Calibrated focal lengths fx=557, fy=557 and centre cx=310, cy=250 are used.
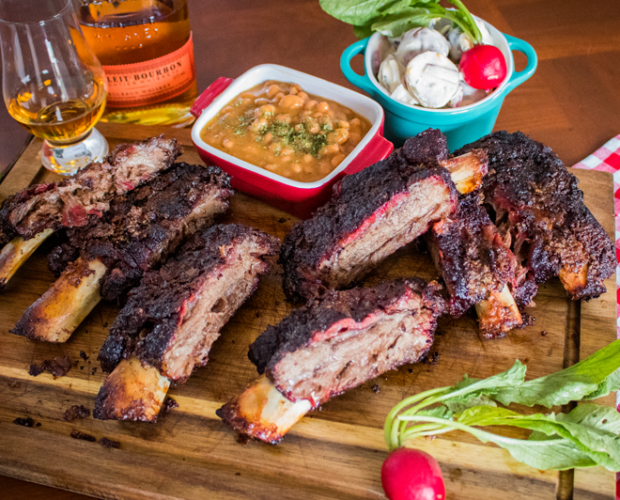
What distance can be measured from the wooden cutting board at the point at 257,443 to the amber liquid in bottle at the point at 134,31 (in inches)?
70.0

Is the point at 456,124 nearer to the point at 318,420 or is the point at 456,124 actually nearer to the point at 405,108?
the point at 405,108

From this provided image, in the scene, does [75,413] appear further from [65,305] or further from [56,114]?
[56,114]

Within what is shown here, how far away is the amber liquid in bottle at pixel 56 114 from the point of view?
3.59 m

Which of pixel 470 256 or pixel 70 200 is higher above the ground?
pixel 70 200

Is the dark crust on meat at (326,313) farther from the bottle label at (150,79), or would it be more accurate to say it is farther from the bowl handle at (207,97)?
the bottle label at (150,79)

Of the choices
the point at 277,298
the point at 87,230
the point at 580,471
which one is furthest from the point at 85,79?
the point at 580,471

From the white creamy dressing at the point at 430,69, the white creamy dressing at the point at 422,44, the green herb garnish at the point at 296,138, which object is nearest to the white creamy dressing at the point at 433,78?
the white creamy dressing at the point at 430,69

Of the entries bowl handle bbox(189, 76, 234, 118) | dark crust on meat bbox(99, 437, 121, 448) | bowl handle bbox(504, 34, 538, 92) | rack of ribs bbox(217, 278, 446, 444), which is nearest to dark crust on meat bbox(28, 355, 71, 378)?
dark crust on meat bbox(99, 437, 121, 448)

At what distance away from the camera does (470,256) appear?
2.90m

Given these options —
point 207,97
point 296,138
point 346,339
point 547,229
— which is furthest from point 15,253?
point 547,229

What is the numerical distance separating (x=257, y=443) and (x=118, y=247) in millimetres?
1322

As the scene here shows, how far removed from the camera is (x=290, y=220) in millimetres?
3590

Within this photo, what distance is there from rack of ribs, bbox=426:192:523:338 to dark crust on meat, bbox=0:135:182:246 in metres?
1.74

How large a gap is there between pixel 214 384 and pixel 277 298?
0.61 metres
